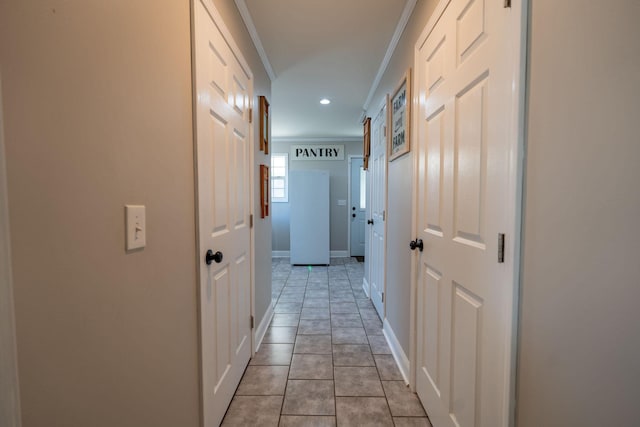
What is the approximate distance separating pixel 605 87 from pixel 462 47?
26.9 inches

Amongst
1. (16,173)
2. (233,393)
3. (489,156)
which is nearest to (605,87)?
(489,156)

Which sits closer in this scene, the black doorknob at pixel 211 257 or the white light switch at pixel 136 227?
the white light switch at pixel 136 227

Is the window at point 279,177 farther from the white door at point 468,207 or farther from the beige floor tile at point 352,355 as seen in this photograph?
the white door at point 468,207

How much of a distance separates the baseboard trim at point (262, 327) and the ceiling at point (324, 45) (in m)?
2.25

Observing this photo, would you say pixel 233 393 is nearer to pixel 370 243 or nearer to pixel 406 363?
pixel 406 363

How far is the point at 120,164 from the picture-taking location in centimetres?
73

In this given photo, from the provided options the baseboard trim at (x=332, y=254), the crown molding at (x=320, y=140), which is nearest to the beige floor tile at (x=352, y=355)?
the baseboard trim at (x=332, y=254)

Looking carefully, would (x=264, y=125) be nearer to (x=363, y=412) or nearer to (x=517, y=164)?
(x=517, y=164)

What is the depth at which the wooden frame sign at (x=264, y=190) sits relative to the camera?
7.94 feet

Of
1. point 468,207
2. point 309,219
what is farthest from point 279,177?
point 468,207

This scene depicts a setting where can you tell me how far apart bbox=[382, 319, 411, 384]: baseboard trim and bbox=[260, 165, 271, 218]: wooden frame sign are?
142cm

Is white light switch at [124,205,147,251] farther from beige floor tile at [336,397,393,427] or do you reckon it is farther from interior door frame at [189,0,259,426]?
beige floor tile at [336,397,393,427]

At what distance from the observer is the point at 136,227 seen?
0.79 meters

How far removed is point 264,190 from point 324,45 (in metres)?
1.27
